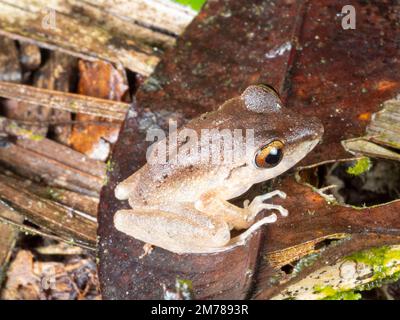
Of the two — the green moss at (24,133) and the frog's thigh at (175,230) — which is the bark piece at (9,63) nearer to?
the green moss at (24,133)

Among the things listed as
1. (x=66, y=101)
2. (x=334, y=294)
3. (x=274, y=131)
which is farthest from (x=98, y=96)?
(x=334, y=294)

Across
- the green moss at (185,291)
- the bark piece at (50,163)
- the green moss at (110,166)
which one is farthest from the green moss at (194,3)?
the green moss at (185,291)

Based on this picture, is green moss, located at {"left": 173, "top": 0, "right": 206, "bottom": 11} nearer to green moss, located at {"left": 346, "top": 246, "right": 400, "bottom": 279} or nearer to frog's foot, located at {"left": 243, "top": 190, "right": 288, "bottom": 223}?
frog's foot, located at {"left": 243, "top": 190, "right": 288, "bottom": 223}

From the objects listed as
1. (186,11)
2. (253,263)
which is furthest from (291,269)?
(186,11)

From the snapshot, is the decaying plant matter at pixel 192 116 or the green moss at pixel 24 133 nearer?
the decaying plant matter at pixel 192 116

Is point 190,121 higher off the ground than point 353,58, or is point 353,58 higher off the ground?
point 353,58

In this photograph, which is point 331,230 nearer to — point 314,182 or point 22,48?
point 314,182
